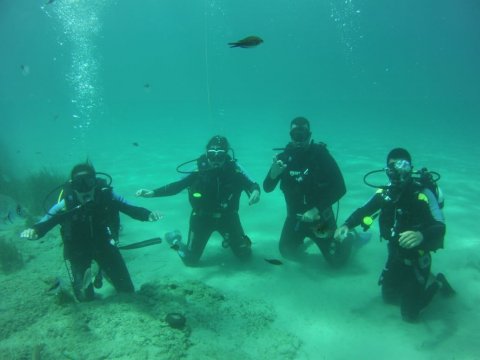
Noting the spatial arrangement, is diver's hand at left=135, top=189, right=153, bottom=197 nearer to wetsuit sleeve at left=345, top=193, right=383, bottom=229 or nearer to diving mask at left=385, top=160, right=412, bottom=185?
wetsuit sleeve at left=345, top=193, right=383, bottom=229

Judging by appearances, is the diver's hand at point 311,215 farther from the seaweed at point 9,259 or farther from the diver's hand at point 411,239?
Result: the seaweed at point 9,259

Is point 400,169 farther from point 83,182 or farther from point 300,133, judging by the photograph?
point 83,182

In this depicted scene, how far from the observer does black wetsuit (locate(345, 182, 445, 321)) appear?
4.39 m

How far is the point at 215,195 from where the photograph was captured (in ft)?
21.9

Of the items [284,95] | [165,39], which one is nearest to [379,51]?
[284,95]

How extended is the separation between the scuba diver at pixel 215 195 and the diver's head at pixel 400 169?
2667mm

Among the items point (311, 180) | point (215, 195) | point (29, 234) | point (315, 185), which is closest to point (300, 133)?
point (311, 180)

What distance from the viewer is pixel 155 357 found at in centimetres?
350

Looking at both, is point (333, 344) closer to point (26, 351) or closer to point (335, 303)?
point (335, 303)

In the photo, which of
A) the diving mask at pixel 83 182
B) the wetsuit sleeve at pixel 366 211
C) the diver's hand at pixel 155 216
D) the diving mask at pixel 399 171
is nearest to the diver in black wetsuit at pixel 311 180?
the wetsuit sleeve at pixel 366 211

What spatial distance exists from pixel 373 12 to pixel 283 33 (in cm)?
3190

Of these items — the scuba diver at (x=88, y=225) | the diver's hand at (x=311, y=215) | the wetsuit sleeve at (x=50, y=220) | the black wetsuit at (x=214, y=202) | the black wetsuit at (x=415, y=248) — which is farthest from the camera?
the black wetsuit at (x=214, y=202)

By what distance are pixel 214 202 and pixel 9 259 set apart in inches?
201

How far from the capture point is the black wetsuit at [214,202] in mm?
6656
